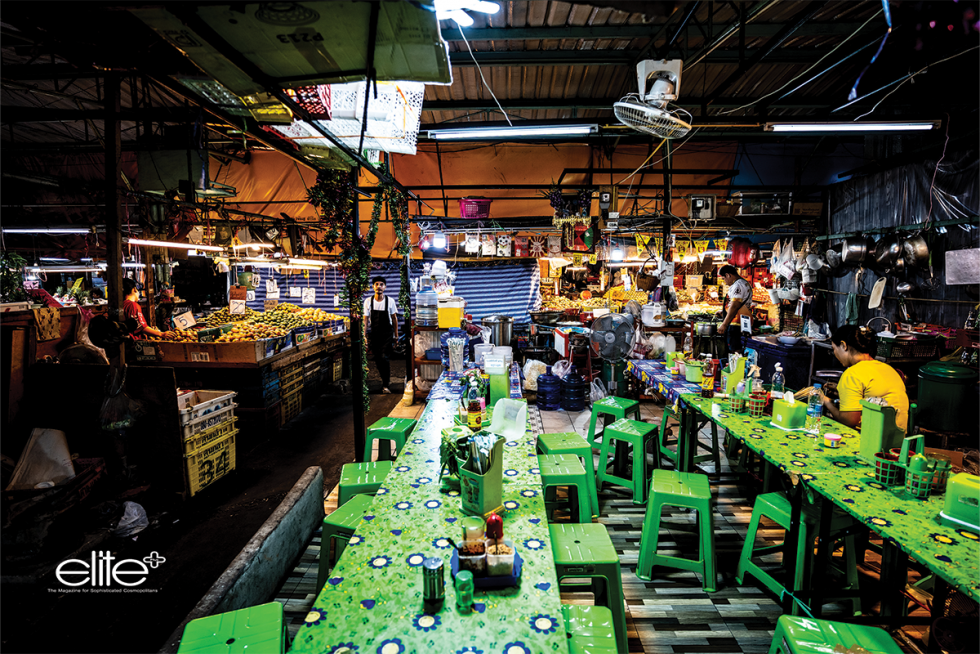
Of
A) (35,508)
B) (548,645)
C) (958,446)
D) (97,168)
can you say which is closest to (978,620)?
(548,645)

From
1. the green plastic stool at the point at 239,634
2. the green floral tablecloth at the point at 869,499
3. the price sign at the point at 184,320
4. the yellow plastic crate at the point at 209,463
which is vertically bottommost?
the yellow plastic crate at the point at 209,463

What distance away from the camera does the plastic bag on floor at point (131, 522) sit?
395 cm

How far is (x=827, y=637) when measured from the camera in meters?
1.81

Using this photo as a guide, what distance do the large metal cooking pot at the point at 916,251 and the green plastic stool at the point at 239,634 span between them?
979cm

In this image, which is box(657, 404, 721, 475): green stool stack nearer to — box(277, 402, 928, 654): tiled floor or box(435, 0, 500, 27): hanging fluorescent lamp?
box(277, 402, 928, 654): tiled floor

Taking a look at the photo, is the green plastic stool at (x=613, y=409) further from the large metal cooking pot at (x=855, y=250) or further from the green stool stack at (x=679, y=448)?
the large metal cooking pot at (x=855, y=250)

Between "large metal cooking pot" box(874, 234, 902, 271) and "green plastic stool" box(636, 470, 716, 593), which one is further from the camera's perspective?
"large metal cooking pot" box(874, 234, 902, 271)

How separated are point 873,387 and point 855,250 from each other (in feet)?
21.7

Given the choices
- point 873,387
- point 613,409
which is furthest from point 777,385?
point 613,409

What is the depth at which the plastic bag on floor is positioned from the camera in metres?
3.95

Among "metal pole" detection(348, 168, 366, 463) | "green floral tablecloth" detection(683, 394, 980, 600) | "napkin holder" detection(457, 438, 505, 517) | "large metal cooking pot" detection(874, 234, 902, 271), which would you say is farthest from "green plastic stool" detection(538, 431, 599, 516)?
"large metal cooking pot" detection(874, 234, 902, 271)

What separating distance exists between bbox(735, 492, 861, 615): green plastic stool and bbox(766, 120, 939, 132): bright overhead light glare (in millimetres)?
4322

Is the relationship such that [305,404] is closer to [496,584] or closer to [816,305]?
[496,584]

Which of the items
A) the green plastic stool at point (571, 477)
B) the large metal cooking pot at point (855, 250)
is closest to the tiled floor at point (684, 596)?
the green plastic stool at point (571, 477)
